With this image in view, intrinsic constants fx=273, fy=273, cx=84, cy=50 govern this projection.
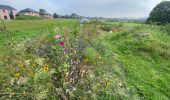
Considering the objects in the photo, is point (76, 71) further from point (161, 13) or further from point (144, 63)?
point (161, 13)

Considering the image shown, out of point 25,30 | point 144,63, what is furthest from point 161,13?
point 144,63

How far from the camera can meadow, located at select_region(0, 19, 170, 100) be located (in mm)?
3836

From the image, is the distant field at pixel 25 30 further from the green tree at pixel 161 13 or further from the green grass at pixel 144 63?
the green tree at pixel 161 13

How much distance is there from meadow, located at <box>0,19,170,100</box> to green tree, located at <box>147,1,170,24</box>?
71.2ft

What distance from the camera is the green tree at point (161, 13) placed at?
1119 inches

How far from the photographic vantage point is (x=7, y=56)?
4.78 meters

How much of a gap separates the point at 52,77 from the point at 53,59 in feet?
1.97

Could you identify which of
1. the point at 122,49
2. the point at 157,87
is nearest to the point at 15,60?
the point at 157,87

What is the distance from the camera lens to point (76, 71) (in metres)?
4.34

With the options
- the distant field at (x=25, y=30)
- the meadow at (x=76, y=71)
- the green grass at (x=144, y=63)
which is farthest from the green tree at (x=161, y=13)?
the meadow at (x=76, y=71)

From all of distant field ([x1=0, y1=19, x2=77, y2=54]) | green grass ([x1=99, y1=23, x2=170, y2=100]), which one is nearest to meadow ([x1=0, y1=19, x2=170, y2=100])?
green grass ([x1=99, y1=23, x2=170, y2=100])

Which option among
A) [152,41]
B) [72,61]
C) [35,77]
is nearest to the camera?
[35,77]

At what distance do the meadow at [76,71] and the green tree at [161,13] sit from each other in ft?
71.2

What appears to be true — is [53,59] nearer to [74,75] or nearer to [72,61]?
[72,61]
